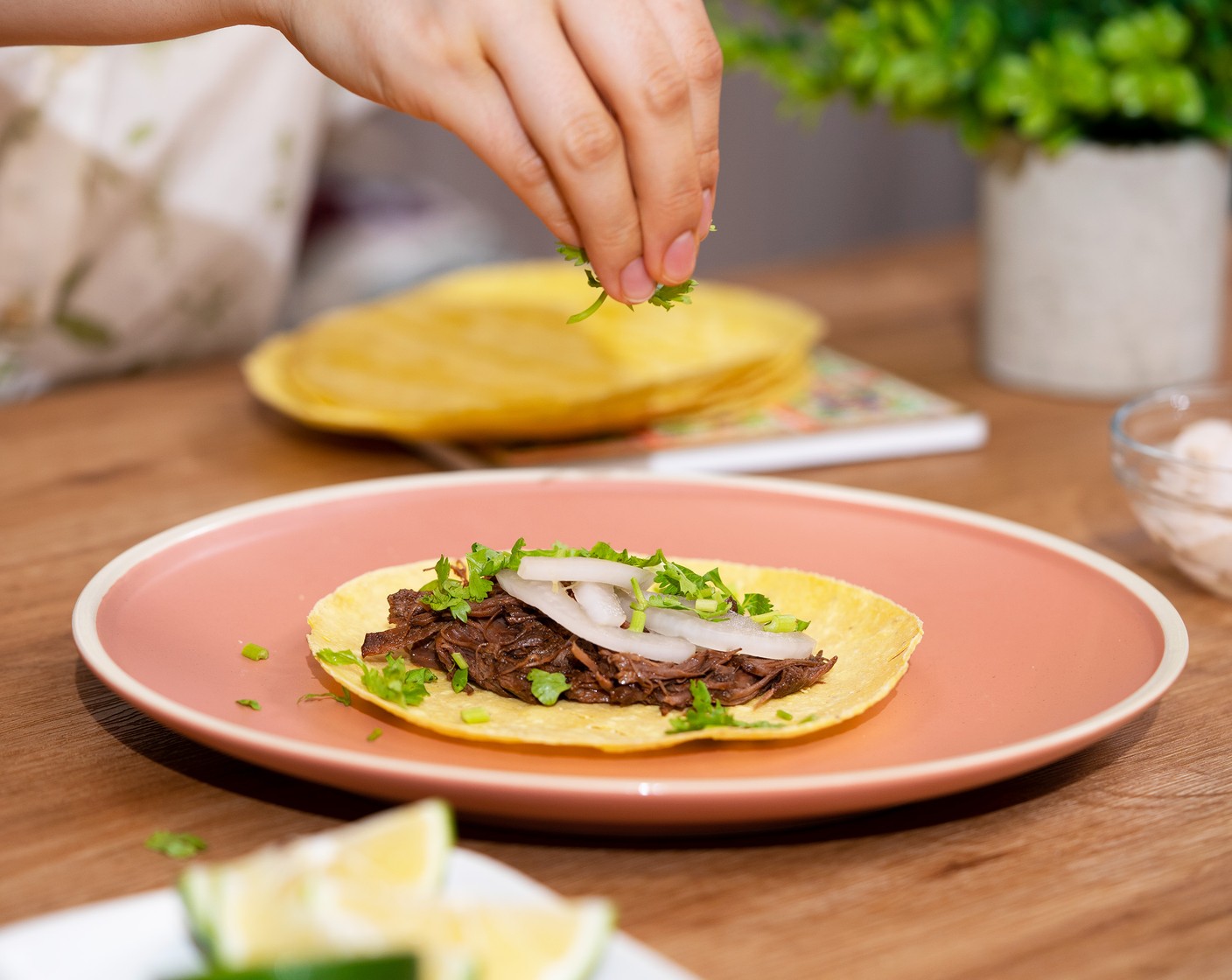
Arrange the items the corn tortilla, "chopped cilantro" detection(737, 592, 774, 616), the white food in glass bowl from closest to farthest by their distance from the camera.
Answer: the corn tortilla → "chopped cilantro" detection(737, 592, 774, 616) → the white food in glass bowl

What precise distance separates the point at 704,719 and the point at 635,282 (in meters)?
0.44

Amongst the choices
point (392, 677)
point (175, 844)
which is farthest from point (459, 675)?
point (175, 844)

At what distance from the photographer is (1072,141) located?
2066 millimetres

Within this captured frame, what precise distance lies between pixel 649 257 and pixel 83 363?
1786 millimetres

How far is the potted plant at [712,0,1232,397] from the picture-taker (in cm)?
194

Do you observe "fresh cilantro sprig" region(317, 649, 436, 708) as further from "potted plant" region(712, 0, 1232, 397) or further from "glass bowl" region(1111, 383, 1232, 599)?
"potted plant" region(712, 0, 1232, 397)

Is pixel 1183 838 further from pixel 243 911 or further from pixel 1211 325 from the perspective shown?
pixel 1211 325

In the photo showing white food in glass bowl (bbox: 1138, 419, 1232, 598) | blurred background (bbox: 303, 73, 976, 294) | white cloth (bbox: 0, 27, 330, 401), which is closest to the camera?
white food in glass bowl (bbox: 1138, 419, 1232, 598)

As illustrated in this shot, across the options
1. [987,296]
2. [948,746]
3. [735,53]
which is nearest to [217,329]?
[735,53]

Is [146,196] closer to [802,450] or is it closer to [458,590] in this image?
[802,450]

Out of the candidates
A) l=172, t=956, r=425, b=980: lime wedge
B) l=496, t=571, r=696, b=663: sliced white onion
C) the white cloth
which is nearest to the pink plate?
l=496, t=571, r=696, b=663: sliced white onion

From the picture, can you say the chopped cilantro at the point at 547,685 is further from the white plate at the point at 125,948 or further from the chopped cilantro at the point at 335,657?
the white plate at the point at 125,948

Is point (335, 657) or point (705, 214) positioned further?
point (705, 214)

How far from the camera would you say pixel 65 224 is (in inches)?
98.7
